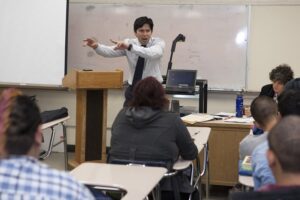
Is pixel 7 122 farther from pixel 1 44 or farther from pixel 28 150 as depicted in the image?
pixel 1 44

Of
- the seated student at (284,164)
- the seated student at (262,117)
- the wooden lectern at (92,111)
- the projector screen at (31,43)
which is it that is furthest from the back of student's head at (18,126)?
the projector screen at (31,43)

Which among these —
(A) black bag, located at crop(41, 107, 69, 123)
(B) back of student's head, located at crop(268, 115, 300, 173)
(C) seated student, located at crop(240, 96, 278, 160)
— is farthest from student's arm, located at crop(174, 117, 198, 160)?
(A) black bag, located at crop(41, 107, 69, 123)

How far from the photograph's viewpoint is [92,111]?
14.6 ft

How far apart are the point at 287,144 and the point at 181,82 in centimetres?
330

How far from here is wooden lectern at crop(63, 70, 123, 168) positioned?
14.0 feet

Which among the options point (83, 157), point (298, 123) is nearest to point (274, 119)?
point (298, 123)

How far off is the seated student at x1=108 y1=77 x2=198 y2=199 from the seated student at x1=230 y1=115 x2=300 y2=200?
1287 millimetres

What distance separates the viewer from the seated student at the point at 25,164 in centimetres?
130

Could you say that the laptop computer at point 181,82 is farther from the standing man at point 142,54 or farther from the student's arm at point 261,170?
the student's arm at point 261,170

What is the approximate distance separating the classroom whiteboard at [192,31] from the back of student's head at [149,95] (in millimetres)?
3006

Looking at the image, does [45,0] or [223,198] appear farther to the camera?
[45,0]

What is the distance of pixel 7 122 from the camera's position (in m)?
1.34

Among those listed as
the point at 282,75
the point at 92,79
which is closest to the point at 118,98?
the point at 92,79

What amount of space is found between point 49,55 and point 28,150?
4.63 metres
